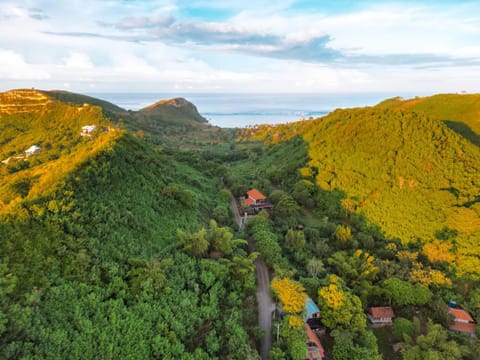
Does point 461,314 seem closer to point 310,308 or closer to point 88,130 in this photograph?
point 310,308

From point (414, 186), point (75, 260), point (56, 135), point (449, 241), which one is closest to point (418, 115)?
point (414, 186)

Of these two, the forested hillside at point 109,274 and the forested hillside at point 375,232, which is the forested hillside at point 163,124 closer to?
the forested hillside at point 375,232

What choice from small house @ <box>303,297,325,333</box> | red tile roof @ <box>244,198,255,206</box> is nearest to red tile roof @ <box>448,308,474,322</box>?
small house @ <box>303,297,325,333</box>

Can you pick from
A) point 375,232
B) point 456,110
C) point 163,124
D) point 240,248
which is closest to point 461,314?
point 375,232

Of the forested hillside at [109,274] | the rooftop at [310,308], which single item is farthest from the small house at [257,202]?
the rooftop at [310,308]

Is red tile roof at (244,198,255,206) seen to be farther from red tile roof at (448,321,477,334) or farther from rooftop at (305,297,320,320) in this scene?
red tile roof at (448,321,477,334)

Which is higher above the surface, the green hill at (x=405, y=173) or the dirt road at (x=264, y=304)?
the green hill at (x=405, y=173)

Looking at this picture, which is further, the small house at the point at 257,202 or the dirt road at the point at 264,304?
the small house at the point at 257,202
